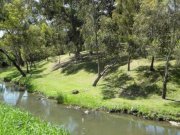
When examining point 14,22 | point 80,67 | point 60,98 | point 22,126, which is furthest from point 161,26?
point 14,22

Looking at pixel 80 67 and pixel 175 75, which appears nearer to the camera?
pixel 175 75

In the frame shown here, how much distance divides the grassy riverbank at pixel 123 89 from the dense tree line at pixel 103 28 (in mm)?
1509

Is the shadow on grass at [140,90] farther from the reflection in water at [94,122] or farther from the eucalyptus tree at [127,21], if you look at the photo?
the reflection in water at [94,122]

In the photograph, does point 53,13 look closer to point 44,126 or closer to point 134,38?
point 134,38

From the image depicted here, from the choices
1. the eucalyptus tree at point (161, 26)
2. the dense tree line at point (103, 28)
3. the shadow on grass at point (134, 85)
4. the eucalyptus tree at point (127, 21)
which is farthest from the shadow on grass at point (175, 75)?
the eucalyptus tree at point (127, 21)

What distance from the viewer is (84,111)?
3650 cm

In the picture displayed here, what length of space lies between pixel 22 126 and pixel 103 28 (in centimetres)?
2650

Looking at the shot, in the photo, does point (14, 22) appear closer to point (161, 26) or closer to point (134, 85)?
point (134, 85)

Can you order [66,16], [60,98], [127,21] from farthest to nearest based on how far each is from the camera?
[66,16] → [127,21] → [60,98]

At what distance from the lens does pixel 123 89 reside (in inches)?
1656

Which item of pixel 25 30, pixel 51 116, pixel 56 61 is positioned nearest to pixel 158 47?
pixel 51 116

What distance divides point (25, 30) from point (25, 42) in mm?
2116

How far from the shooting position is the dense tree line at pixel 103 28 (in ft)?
119

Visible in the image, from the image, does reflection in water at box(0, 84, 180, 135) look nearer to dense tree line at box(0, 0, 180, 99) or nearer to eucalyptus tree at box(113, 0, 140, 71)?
dense tree line at box(0, 0, 180, 99)
